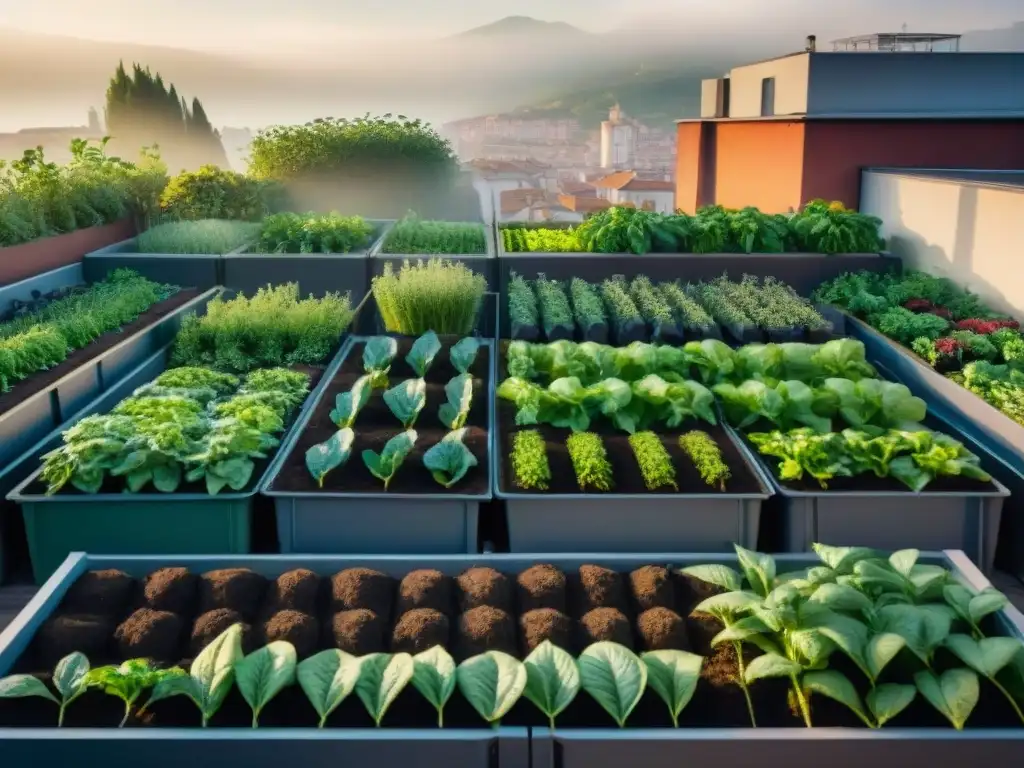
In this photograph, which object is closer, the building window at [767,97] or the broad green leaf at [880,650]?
the broad green leaf at [880,650]

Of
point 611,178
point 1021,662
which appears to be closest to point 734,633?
point 1021,662

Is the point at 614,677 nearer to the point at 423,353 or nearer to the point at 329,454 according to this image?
the point at 329,454

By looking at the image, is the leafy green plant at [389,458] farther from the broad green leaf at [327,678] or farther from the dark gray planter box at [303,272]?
the dark gray planter box at [303,272]

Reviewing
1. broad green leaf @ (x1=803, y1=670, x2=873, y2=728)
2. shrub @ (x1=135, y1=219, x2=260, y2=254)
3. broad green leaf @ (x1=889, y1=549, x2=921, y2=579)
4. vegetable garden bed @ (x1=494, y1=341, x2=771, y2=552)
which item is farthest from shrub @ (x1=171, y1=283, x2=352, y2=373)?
broad green leaf @ (x1=803, y1=670, x2=873, y2=728)

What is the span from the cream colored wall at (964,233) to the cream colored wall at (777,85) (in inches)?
233

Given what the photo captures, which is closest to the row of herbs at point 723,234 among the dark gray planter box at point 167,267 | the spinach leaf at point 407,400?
the dark gray planter box at point 167,267

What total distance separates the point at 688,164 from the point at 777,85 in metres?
3.75

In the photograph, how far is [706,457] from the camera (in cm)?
430

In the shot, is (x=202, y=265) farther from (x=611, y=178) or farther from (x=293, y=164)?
(x=611, y=178)

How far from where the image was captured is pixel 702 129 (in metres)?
18.1

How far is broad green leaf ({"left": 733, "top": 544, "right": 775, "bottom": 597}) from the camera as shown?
117 inches

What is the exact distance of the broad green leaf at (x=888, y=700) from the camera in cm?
248

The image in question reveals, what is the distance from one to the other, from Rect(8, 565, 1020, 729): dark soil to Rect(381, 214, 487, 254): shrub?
5019 millimetres

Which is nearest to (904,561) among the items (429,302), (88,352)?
(429,302)
